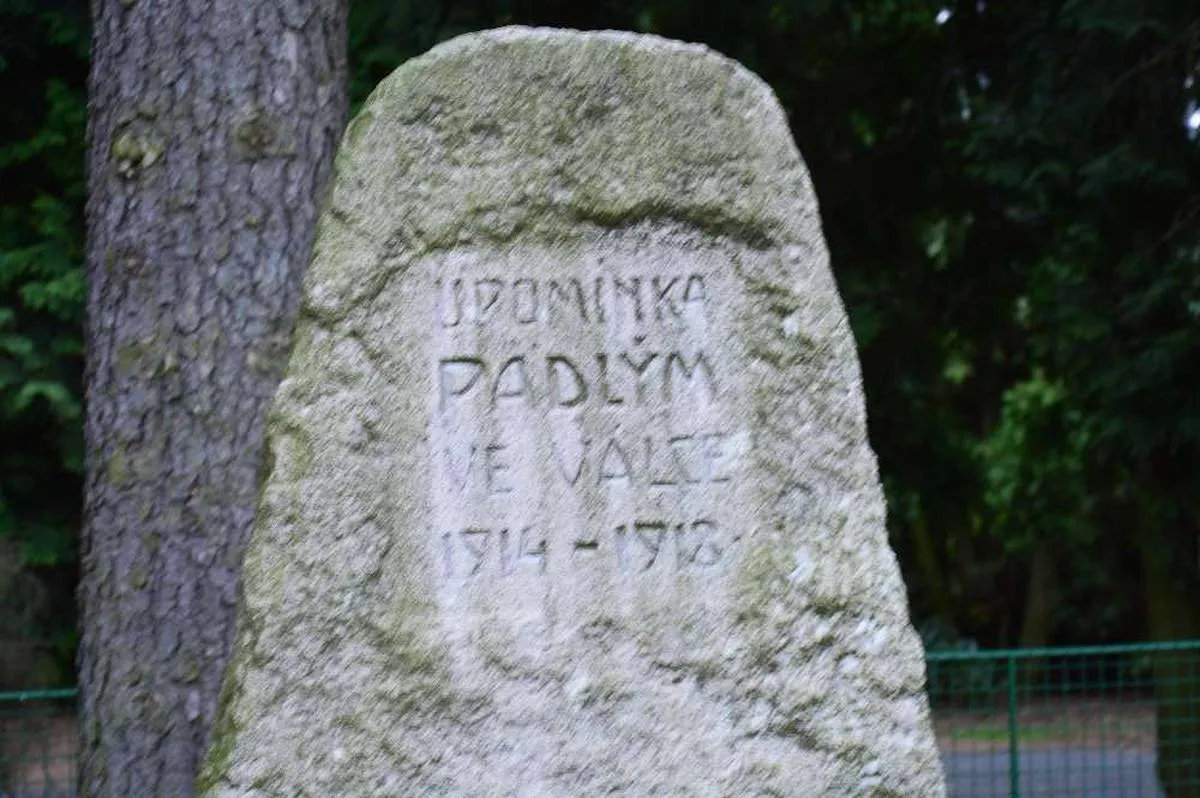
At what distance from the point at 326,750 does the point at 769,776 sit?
0.86 m

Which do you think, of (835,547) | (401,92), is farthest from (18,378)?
(835,547)

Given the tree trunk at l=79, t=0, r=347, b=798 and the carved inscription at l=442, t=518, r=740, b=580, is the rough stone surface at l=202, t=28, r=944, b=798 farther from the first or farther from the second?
the tree trunk at l=79, t=0, r=347, b=798

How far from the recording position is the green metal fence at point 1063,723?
7254mm

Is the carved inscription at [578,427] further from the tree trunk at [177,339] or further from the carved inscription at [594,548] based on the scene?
the tree trunk at [177,339]

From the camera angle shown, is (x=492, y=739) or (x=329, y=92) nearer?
(x=492, y=739)

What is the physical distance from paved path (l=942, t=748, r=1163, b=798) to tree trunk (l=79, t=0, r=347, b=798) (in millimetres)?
3691

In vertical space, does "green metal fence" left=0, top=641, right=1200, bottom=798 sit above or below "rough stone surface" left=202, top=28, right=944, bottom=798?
below

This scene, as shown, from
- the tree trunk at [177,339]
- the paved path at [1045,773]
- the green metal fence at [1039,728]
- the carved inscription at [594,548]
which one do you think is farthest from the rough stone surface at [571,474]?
the paved path at [1045,773]

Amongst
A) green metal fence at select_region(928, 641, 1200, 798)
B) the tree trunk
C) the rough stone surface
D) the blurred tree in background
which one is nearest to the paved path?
green metal fence at select_region(928, 641, 1200, 798)

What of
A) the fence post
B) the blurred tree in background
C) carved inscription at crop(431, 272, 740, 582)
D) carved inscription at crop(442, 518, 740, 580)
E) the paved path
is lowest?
the paved path

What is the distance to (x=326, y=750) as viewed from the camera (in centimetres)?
317

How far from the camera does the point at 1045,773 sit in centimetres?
755

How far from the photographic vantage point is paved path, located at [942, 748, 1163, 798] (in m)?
7.37

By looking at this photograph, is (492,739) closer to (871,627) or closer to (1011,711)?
(871,627)
